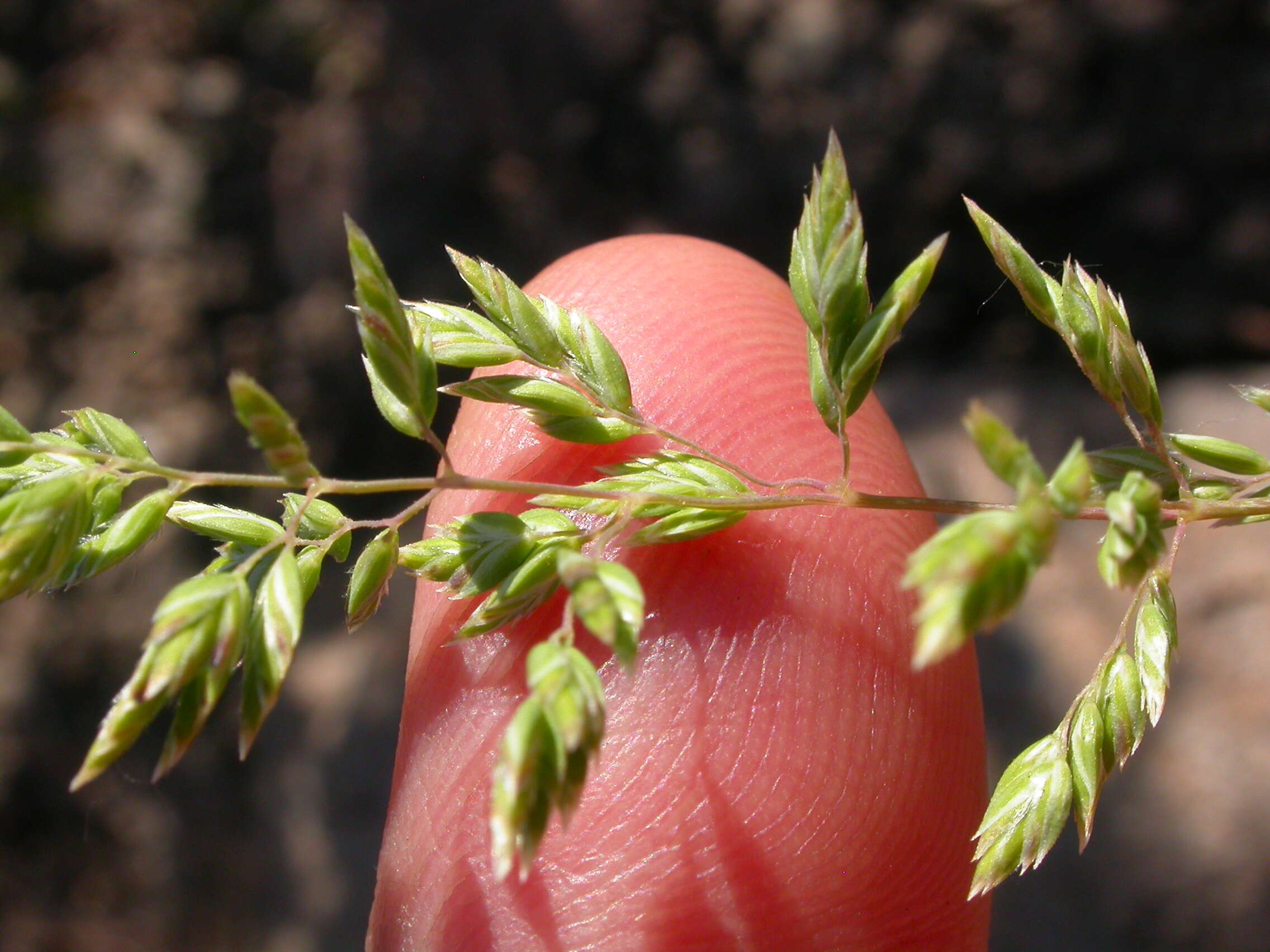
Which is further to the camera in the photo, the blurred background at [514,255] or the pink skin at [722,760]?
the blurred background at [514,255]

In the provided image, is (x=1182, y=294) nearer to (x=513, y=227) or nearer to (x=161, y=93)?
(x=513, y=227)

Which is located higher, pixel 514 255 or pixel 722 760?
pixel 514 255

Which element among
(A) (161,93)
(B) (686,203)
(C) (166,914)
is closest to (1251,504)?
(B) (686,203)

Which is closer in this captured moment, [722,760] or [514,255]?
[722,760]
